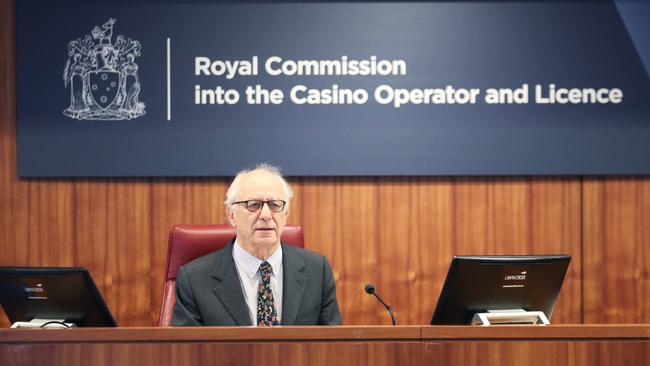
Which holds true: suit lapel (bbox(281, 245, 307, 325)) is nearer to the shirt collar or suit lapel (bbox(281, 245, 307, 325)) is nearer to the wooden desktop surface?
the shirt collar

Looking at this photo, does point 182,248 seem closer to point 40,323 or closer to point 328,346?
point 40,323

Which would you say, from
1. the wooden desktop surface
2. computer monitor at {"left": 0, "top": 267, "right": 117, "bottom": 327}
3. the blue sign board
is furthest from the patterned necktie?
the blue sign board

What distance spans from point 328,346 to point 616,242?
2.53 m

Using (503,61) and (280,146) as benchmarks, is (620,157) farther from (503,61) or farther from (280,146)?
(280,146)

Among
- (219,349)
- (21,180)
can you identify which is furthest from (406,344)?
(21,180)

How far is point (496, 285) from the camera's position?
2037 millimetres

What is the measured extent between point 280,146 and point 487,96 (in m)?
1.13

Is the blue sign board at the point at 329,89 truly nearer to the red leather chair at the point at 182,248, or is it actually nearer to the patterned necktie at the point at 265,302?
→ the red leather chair at the point at 182,248

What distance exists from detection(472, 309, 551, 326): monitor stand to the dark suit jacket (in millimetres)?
690

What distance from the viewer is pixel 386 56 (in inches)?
137

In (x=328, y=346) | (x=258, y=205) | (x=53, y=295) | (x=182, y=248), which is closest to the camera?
(x=328, y=346)

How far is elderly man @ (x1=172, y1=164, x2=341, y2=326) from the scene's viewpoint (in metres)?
2.38

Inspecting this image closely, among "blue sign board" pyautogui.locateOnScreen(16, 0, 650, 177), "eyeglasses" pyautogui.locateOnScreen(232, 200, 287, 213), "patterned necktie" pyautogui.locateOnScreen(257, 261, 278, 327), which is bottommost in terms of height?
"patterned necktie" pyautogui.locateOnScreen(257, 261, 278, 327)

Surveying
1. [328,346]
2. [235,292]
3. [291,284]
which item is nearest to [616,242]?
[291,284]
